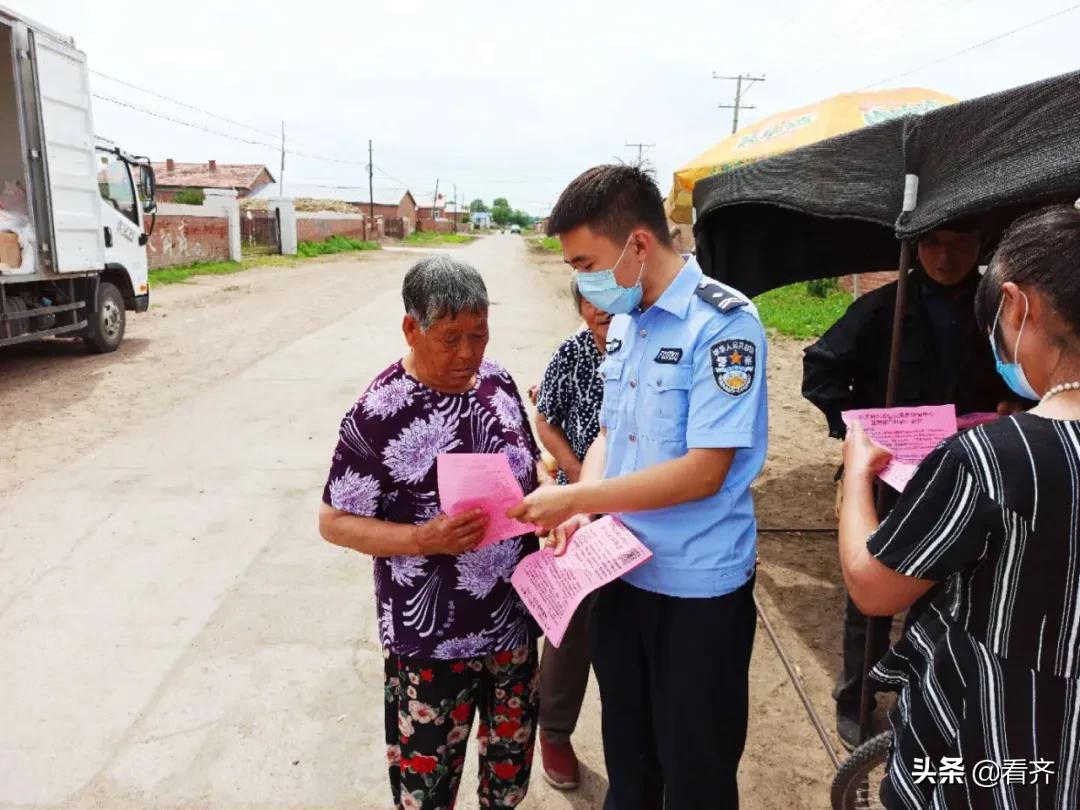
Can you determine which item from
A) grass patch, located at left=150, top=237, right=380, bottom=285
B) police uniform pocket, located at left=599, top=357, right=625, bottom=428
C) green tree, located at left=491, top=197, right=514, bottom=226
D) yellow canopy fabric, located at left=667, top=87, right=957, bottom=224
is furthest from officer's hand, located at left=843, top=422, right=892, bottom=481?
green tree, located at left=491, top=197, right=514, bottom=226

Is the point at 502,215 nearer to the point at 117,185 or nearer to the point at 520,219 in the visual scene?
the point at 520,219

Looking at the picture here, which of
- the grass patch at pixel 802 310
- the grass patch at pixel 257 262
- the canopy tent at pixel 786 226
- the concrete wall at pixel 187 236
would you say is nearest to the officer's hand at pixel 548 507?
the canopy tent at pixel 786 226

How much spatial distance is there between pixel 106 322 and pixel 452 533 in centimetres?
905

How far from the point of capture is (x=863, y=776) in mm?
2156

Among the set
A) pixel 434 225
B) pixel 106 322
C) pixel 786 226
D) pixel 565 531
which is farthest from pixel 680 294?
pixel 434 225

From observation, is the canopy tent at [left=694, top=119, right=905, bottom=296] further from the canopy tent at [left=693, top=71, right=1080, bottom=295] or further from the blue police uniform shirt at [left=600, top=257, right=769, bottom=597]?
the blue police uniform shirt at [left=600, top=257, right=769, bottom=597]

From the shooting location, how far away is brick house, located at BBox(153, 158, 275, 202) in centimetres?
4782

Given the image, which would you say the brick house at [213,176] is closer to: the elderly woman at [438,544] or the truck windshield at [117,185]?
the truck windshield at [117,185]

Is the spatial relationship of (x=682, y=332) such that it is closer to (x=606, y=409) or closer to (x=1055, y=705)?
(x=606, y=409)

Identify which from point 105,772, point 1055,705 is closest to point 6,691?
point 105,772

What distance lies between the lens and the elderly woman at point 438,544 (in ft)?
5.46

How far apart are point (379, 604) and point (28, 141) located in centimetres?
788

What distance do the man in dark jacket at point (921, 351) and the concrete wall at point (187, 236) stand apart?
19485 millimetres

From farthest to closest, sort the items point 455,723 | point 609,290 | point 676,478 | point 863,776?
point 863,776 < point 455,723 < point 609,290 < point 676,478
